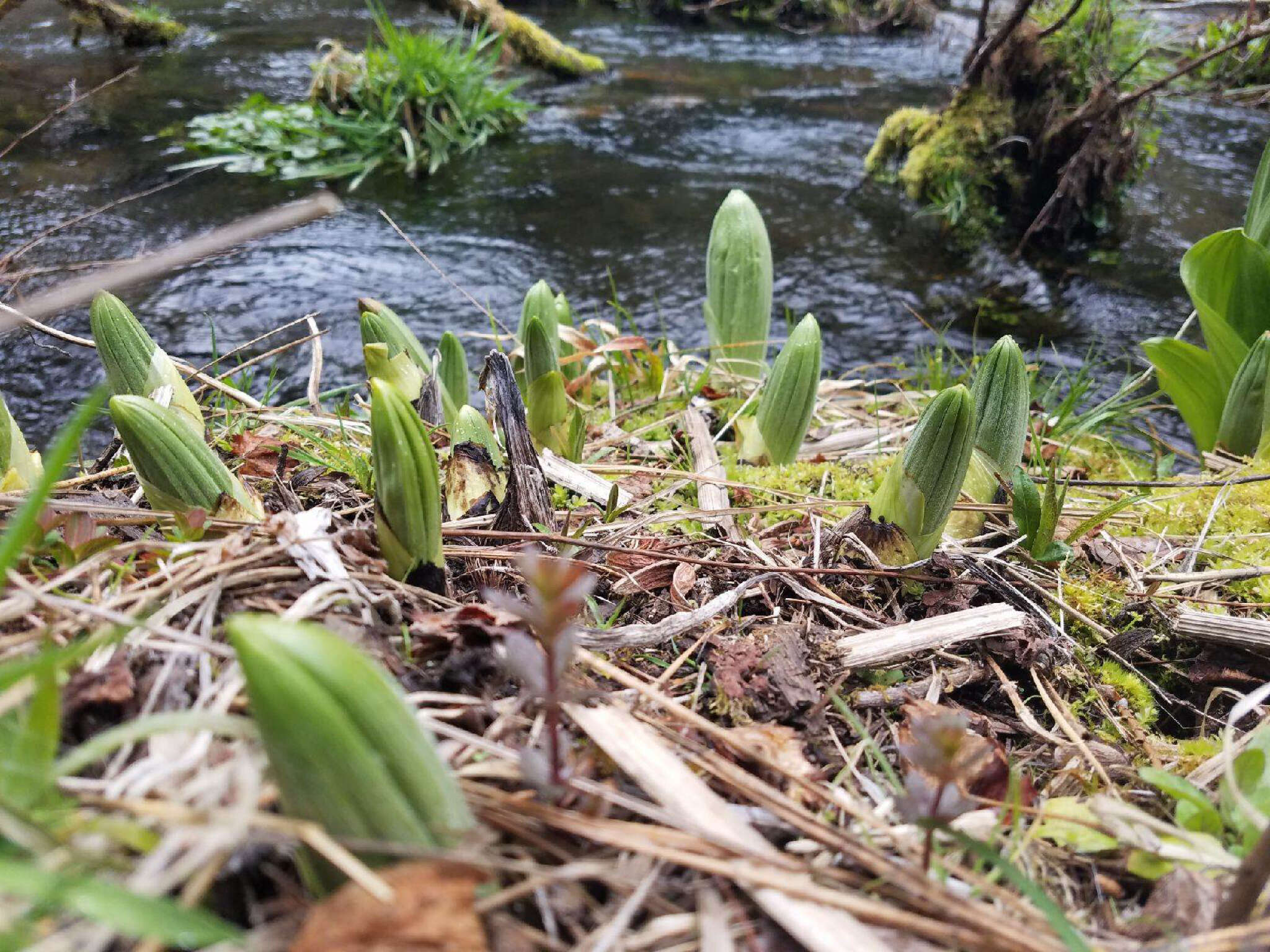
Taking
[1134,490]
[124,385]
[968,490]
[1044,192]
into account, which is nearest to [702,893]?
[968,490]

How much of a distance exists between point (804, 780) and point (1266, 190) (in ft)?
7.53

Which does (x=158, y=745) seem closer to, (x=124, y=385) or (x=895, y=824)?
(x=895, y=824)

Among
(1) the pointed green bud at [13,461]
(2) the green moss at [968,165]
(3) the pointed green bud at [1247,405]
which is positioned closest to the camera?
(1) the pointed green bud at [13,461]

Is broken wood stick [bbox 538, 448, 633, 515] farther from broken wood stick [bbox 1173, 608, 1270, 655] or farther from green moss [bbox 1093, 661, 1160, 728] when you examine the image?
broken wood stick [bbox 1173, 608, 1270, 655]

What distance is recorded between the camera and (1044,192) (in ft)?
16.4

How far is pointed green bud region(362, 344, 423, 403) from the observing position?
1.82m

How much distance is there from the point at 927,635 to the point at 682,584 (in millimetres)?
417

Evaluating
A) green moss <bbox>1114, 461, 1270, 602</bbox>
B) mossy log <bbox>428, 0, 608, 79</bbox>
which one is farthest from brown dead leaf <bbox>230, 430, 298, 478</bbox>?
mossy log <bbox>428, 0, 608, 79</bbox>

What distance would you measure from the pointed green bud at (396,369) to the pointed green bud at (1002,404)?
1210 millimetres

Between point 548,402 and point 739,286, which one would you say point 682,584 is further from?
point 739,286

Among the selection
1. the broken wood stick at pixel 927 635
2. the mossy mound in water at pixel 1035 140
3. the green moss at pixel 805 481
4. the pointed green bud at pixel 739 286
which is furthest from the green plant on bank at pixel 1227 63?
the broken wood stick at pixel 927 635

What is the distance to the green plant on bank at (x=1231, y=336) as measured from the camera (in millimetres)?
2217

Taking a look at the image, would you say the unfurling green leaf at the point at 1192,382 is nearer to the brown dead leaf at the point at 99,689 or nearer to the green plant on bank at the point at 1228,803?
the green plant on bank at the point at 1228,803

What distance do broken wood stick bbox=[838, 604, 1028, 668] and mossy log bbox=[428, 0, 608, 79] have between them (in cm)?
825
